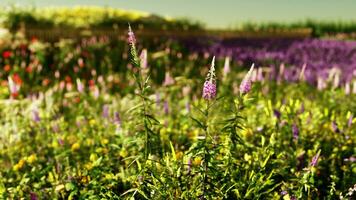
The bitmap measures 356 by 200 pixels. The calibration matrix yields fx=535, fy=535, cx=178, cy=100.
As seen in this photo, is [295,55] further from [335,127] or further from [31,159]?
[31,159]

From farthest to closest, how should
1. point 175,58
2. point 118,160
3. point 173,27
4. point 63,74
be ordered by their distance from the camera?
1. point 173,27
2. point 175,58
3. point 63,74
4. point 118,160

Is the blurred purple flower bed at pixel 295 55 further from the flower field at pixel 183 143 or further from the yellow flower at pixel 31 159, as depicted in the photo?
the yellow flower at pixel 31 159

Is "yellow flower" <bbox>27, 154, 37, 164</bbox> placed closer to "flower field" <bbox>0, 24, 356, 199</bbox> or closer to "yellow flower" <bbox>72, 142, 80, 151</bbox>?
"flower field" <bbox>0, 24, 356, 199</bbox>

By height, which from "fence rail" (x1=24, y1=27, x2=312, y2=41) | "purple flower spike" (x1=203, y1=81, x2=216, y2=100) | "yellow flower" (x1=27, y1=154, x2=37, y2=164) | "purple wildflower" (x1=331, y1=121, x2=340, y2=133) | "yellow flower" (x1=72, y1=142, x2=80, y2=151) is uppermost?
"purple flower spike" (x1=203, y1=81, x2=216, y2=100)

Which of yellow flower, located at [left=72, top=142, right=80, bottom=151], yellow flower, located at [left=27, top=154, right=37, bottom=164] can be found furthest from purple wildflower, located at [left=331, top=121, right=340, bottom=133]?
yellow flower, located at [left=27, top=154, right=37, bottom=164]

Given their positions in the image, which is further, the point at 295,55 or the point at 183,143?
the point at 295,55

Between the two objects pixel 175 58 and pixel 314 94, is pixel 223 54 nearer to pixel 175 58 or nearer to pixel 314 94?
pixel 175 58

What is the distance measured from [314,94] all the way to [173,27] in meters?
9.94

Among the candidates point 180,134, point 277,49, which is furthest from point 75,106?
point 277,49

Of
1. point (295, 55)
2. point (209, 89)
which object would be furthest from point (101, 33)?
point (209, 89)

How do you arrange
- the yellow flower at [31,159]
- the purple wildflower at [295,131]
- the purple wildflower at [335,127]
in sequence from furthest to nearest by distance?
the purple wildflower at [335,127] < the yellow flower at [31,159] < the purple wildflower at [295,131]

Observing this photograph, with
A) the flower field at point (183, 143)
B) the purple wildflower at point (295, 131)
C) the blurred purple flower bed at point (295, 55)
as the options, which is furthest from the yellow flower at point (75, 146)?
the blurred purple flower bed at point (295, 55)

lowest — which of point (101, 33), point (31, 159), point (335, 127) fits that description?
point (31, 159)

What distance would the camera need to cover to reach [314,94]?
732cm
